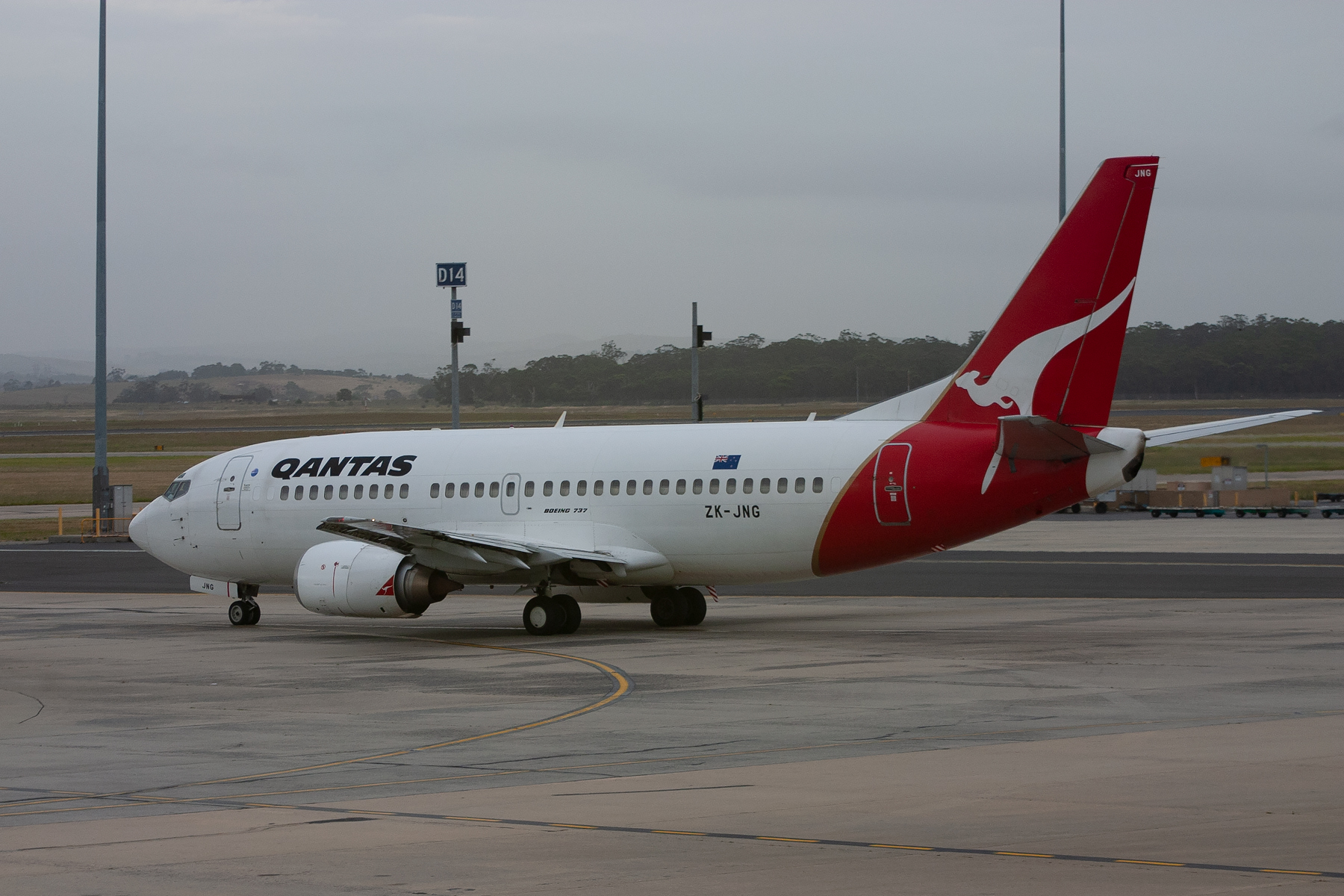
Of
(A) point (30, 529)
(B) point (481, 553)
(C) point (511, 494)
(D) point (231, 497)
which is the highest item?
(C) point (511, 494)

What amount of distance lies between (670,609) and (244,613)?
9030 millimetres

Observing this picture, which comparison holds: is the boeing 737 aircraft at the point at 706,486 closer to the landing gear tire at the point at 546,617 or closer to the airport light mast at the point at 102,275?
the landing gear tire at the point at 546,617

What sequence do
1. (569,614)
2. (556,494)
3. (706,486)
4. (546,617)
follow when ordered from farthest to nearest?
1. (556,494)
2. (569,614)
3. (546,617)
4. (706,486)

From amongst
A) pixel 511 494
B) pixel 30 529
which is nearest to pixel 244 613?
pixel 511 494

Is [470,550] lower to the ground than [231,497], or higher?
lower

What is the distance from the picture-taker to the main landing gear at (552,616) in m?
26.5

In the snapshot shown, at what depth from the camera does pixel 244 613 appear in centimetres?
3047

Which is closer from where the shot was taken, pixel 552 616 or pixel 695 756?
pixel 695 756

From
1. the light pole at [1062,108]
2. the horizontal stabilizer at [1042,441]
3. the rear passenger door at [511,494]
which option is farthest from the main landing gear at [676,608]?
the light pole at [1062,108]

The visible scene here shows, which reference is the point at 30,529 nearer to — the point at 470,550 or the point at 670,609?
the point at 470,550

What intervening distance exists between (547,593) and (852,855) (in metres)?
17.7

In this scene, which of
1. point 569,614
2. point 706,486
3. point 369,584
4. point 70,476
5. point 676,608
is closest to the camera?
point 706,486

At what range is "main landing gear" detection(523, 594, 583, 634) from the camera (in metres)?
26.5

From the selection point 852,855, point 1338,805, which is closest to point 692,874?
point 852,855
